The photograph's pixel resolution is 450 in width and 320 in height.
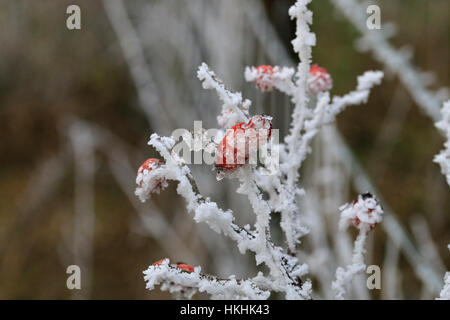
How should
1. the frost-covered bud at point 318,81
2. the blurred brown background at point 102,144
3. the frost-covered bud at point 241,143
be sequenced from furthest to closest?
the blurred brown background at point 102,144
the frost-covered bud at point 318,81
the frost-covered bud at point 241,143

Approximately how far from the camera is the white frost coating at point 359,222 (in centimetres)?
26

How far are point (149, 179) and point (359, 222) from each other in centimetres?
13

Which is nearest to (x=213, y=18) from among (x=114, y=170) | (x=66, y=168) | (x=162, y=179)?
(x=162, y=179)

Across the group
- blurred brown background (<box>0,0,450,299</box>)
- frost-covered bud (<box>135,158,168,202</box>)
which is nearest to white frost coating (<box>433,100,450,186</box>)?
frost-covered bud (<box>135,158,168,202</box>)

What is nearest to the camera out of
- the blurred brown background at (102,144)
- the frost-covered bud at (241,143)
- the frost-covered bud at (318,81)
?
the frost-covered bud at (241,143)

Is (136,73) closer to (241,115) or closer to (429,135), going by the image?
(241,115)

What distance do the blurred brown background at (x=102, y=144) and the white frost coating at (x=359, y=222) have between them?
1360 millimetres

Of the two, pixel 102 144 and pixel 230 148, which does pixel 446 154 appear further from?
pixel 102 144

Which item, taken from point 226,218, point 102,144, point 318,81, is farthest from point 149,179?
point 102,144

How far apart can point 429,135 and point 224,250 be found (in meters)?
1.71

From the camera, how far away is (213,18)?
884 mm

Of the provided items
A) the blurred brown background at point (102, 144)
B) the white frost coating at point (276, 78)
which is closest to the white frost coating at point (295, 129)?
the white frost coating at point (276, 78)

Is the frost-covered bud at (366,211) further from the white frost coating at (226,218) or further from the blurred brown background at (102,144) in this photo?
the blurred brown background at (102,144)

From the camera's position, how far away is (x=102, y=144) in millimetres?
2158
